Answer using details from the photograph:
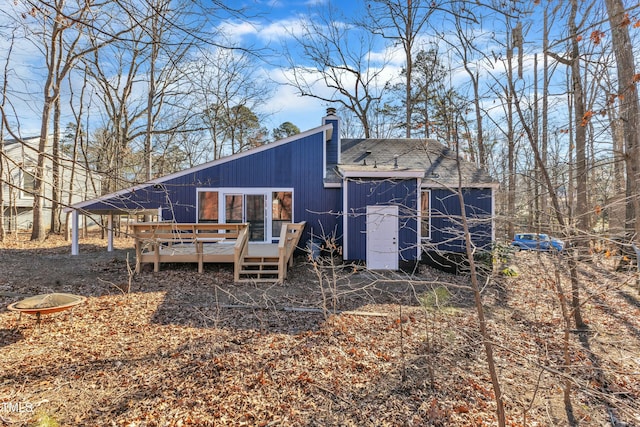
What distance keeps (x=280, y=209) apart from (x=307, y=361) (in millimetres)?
7131

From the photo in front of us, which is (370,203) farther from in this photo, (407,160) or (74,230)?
(74,230)

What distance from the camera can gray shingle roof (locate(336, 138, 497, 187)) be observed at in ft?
35.7

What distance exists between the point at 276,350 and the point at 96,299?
411 centimetres

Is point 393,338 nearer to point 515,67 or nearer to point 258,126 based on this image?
point 515,67

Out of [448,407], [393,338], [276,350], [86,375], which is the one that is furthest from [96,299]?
[448,407]

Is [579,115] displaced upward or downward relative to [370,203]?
upward

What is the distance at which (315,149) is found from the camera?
35.7ft

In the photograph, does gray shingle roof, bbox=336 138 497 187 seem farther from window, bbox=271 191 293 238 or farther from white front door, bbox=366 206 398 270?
white front door, bbox=366 206 398 270

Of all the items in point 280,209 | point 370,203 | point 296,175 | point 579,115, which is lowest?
point 280,209

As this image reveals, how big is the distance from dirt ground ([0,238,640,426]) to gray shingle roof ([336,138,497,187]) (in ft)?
16.6

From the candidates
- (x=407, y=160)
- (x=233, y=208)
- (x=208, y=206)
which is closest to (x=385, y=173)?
(x=407, y=160)

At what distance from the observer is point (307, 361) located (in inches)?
165

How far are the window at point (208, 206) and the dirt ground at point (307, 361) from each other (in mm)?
3906

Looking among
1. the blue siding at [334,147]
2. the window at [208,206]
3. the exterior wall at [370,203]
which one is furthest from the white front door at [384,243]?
the window at [208,206]
